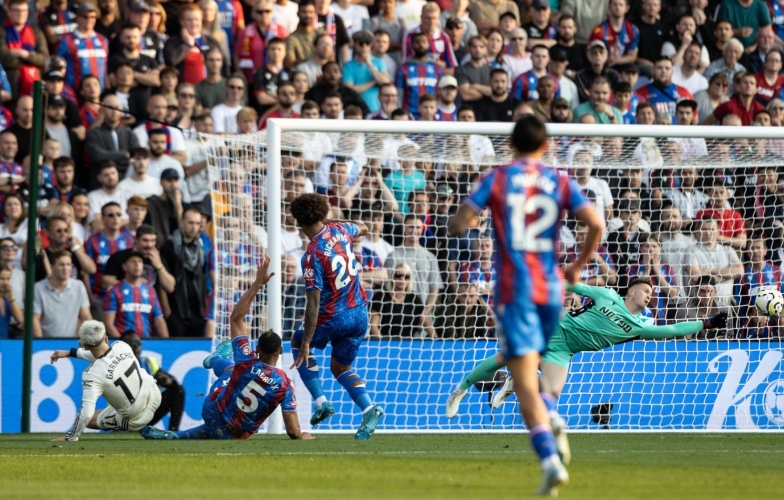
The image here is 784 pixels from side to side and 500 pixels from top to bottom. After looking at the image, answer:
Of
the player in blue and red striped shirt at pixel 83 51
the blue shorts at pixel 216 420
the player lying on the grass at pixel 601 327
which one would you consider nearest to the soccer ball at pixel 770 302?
the player lying on the grass at pixel 601 327

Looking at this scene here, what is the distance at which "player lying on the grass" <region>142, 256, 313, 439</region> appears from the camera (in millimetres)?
10750

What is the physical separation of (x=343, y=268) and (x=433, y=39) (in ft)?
25.0

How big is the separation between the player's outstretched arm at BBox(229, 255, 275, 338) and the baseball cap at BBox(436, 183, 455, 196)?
3.46 metres

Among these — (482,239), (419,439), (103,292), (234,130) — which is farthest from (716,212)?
(103,292)

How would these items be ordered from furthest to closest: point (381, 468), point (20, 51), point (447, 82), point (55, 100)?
point (447, 82)
point (20, 51)
point (55, 100)
point (381, 468)

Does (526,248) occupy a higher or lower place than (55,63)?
lower

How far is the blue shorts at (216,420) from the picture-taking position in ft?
36.5

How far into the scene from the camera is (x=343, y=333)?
11.1 meters

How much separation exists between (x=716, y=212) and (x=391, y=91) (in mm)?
4625

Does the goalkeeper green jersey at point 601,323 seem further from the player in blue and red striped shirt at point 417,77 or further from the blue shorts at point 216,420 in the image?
the player in blue and red striped shirt at point 417,77

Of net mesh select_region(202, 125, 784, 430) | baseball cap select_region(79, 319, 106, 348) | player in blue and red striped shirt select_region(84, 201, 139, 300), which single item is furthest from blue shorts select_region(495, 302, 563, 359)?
player in blue and red striped shirt select_region(84, 201, 139, 300)

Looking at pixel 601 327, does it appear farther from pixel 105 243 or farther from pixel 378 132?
pixel 105 243

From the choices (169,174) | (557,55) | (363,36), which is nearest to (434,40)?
(363,36)

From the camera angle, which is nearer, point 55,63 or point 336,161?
point 336,161
